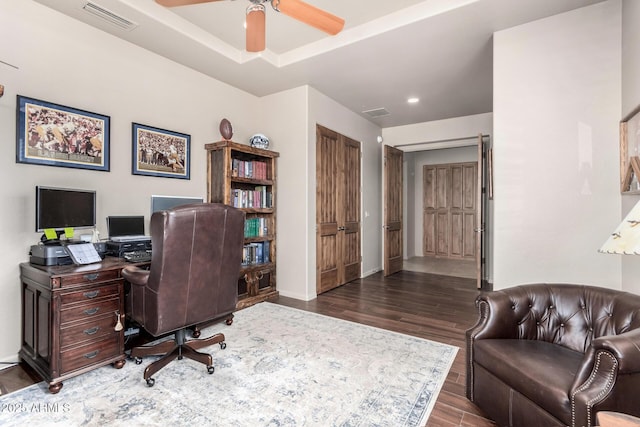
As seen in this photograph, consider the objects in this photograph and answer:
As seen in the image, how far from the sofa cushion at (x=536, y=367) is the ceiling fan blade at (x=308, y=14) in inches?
86.8

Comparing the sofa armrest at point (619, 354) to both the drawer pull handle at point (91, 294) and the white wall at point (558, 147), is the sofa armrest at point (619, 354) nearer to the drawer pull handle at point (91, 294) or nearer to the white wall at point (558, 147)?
the white wall at point (558, 147)

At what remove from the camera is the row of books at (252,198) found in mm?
3898

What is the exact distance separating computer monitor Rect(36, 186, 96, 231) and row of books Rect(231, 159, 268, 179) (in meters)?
1.55

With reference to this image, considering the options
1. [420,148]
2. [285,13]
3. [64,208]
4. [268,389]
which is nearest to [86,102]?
[64,208]

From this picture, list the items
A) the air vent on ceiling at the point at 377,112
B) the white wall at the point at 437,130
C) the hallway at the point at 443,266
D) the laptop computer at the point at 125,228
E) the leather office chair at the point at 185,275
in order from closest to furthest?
the leather office chair at the point at 185,275, the laptop computer at the point at 125,228, the air vent on ceiling at the point at 377,112, the white wall at the point at 437,130, the hallway at the point at 443,266

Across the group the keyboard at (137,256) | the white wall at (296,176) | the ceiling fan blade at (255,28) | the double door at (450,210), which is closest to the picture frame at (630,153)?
the ceiling fan blade at (255,28)

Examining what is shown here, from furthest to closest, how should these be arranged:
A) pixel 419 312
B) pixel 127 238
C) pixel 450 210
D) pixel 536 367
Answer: pixel 450 210 < pixel 419 312 < pixel 127 238 < pixel 536 367

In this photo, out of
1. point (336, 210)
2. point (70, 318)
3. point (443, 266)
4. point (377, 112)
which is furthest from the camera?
point (443, 266)

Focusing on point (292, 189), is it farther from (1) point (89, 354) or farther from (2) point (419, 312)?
(1) point (89, 354)

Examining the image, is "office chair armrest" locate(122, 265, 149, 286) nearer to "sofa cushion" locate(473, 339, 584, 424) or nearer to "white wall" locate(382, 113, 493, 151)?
"sofa cushion" locate(473, 339, 584, 424)

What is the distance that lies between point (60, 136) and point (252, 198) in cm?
204

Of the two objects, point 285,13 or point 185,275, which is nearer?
point 285,13

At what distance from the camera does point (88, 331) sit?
2166mm

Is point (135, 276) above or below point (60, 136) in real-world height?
below
